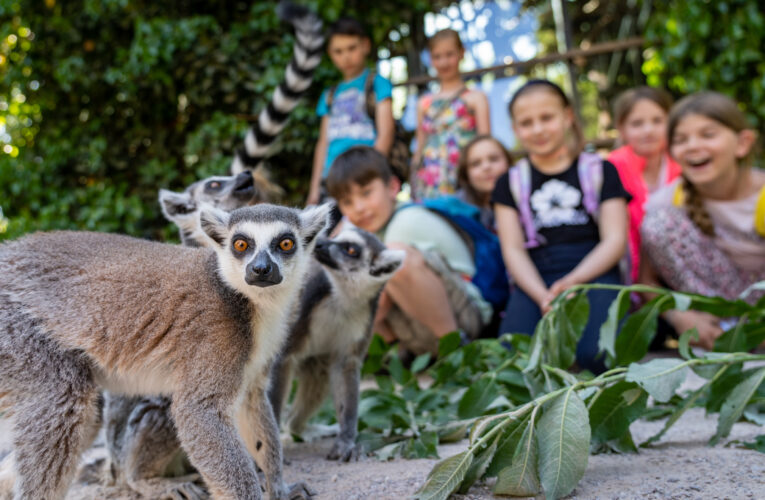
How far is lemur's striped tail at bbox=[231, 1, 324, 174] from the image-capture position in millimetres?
4535

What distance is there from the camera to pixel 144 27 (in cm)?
654

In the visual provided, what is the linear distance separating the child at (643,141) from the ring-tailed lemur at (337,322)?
2487 mm

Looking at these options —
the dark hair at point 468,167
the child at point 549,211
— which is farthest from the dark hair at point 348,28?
the child at point 549,211

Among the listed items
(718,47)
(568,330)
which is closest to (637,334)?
(568,330)

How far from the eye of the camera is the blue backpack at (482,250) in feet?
14.3

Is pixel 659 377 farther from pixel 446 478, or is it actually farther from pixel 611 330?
pixel 446 478

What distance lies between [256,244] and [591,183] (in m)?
2.49

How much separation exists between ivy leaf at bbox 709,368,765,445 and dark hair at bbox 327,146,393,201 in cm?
241

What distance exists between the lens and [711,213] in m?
3.92

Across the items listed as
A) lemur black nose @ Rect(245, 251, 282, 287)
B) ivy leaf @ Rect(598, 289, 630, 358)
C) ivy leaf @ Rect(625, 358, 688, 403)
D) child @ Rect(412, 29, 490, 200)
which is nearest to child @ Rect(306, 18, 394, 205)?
child @ Rect(412, 29, 490, 200)

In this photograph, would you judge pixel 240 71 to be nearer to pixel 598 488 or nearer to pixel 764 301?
pixel 764 301

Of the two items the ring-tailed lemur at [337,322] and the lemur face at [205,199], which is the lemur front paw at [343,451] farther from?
the lemur face at [205,199]

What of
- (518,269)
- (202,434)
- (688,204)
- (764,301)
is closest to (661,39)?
(688,204)

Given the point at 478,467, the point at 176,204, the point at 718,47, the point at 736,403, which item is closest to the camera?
the point at 478,467
